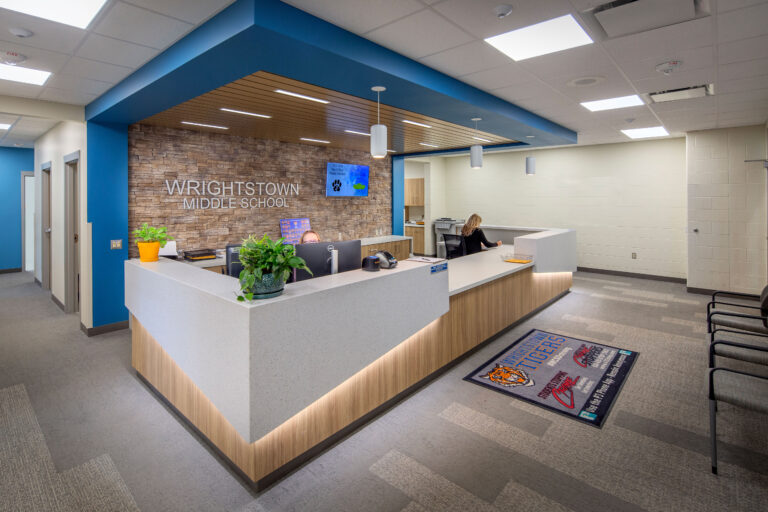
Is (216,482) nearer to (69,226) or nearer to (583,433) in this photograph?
(583,433)

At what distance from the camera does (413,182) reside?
10.6 meters

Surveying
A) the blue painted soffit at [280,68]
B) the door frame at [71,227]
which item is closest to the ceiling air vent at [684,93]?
the blue painted soffit at [280,68]

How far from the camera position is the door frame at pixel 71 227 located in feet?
16.9

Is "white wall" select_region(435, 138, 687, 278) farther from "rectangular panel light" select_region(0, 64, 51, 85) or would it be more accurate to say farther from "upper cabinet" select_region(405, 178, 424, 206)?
"rectangular panel light" select_region(0, 64, 51, 85)

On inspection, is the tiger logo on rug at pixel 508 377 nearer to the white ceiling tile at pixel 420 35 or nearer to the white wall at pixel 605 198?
the white ceiling tile at pixel 420 35

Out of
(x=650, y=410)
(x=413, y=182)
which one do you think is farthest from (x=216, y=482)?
(x=413, y=182)

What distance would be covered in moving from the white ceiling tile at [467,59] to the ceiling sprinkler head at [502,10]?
466 millimetres

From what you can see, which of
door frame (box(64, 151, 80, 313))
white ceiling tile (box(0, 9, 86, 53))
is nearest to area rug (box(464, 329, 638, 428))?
white ceiling tile (box(0, 9, 86, 53))

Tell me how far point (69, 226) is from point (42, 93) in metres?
1.81

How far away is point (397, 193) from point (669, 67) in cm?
571

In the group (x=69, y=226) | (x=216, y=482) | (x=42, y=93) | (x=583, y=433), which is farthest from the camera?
(x=69, y=226)

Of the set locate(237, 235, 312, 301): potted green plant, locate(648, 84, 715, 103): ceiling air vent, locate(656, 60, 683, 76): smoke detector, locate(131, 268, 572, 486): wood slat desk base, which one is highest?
locate(648, 84, 715, 103): ceiling air vent

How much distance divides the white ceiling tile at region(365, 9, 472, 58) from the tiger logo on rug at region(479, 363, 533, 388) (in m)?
2.61

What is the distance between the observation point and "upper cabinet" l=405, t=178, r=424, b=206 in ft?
34.3
